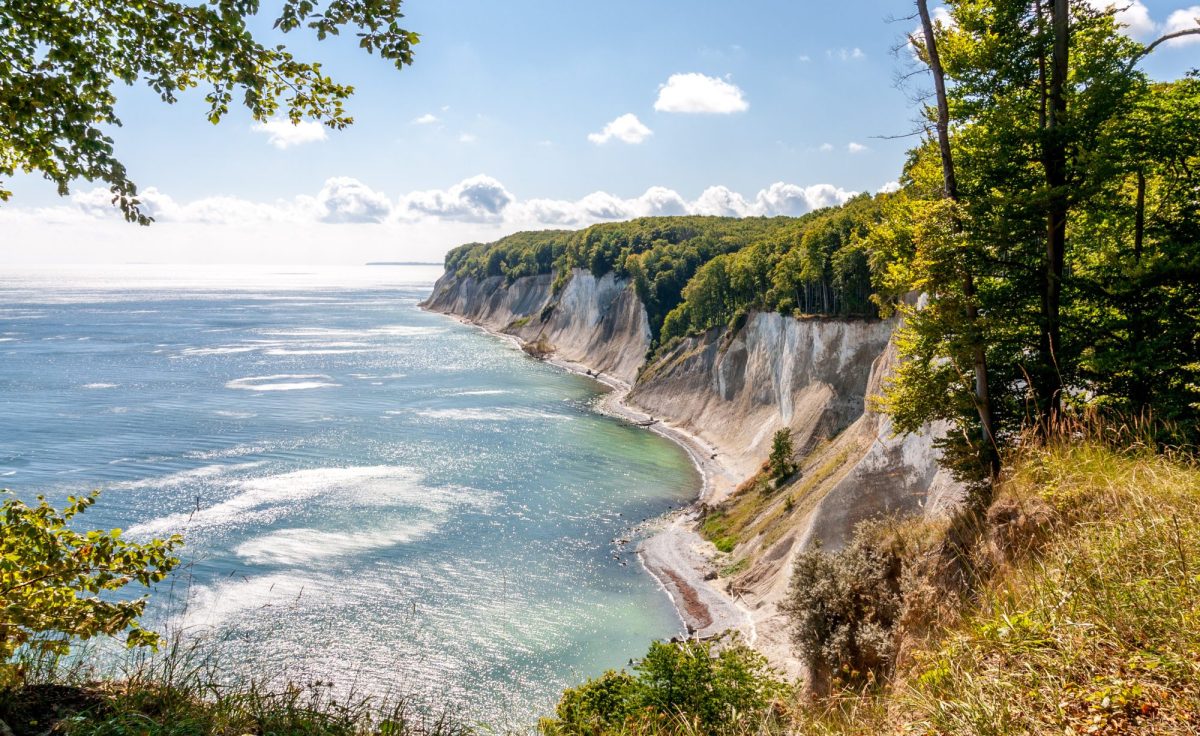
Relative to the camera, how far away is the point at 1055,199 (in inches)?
528

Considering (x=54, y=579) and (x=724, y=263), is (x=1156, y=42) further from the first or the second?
(x=724, y=263)

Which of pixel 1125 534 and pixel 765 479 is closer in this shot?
pixel 1125 534

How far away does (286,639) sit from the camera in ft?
97.2

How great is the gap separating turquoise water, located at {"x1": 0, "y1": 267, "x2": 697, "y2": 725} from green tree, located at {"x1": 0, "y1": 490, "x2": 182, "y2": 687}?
3701mm

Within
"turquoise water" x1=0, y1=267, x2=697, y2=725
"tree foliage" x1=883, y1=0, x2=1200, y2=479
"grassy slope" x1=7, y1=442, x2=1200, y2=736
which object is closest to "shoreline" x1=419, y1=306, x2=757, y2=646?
"turquoise water" x1=0, y1=267, x2=697, y2=725

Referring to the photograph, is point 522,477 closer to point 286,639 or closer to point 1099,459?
point 286,639

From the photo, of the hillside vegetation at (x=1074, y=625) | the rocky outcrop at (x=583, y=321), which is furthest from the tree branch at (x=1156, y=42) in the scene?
the rocky outcrop at (x=583, y=321)

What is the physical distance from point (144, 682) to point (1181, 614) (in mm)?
8890

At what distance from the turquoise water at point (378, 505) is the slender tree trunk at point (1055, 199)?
1582cm

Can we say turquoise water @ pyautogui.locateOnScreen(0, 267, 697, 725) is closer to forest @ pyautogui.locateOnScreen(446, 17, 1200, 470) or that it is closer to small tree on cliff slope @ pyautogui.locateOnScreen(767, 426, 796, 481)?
small tree on cliff slope @ pyautogui.locateOnScreen(767, 426, 796, 481)

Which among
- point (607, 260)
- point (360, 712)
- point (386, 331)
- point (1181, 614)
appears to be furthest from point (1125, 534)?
point (386, 331)

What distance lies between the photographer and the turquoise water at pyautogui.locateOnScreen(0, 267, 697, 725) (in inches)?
1153

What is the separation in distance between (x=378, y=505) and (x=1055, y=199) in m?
41.8

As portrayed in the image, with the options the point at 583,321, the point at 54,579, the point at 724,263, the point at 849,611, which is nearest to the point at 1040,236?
the point at 849,611
